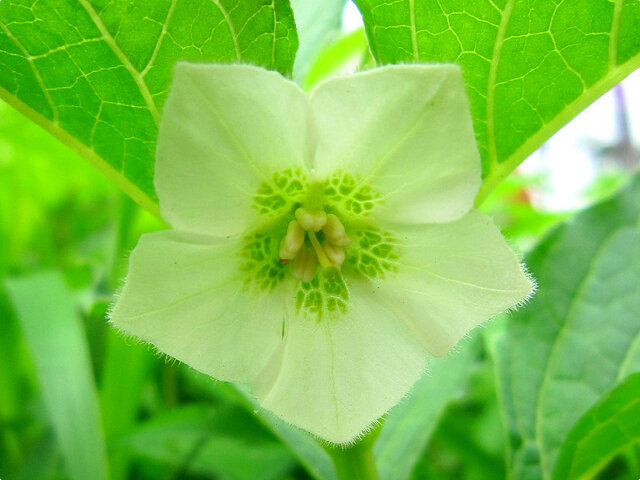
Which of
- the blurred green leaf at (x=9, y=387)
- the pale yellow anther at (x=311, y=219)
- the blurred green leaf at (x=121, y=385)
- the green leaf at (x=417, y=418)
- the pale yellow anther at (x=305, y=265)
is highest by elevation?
the pale yellow anther at (x=311, y=219)

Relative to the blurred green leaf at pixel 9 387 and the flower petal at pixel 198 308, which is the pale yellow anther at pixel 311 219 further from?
the blurred green leaf at pixel 9 387

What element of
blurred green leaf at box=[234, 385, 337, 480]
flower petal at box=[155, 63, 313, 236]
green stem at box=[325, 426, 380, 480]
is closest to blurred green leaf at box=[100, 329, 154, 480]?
blurred green leaf at box=[234, 385, 337, 480]

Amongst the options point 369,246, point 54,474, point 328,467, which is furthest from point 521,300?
point 54,474

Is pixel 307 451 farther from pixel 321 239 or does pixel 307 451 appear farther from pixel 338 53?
pixel 338 53

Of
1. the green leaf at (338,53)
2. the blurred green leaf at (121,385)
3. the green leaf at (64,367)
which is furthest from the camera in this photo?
the green leaf at (338,53)

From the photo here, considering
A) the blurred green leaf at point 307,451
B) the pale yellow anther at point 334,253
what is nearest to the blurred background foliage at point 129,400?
the blurred green leaf at point 307,451

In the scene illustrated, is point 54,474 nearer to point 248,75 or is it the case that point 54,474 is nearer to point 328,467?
point 328,467

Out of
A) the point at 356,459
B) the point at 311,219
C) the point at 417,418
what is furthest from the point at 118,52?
the point at 417,418

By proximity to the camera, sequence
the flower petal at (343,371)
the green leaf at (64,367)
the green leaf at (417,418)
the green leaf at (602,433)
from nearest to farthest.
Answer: the flower petal at (343,371) < the green leaf at (602,433) < the green leaf at (417,418) < the green leaf at (64,367)
